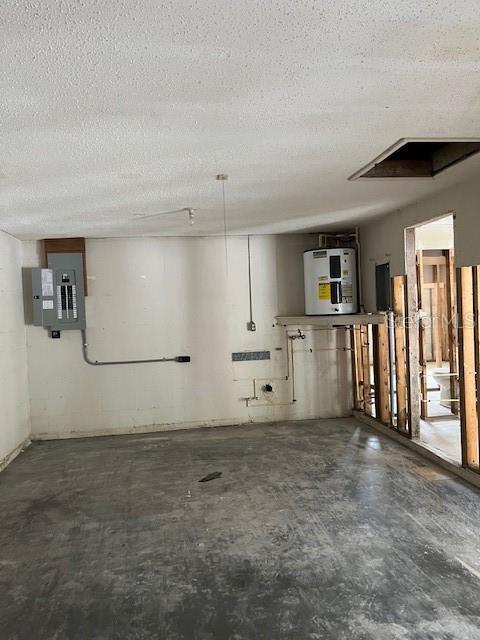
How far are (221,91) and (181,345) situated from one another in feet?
13.9

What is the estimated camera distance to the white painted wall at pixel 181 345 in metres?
5.83

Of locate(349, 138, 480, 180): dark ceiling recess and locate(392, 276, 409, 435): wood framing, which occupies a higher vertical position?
locate(349, 138, 480, 180): dark ceiling recess

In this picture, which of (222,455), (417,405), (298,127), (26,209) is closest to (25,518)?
(222,455)

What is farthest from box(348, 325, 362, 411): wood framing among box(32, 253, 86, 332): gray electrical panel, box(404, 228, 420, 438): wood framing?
box(32, 253, 86, 332): gray electrical panel

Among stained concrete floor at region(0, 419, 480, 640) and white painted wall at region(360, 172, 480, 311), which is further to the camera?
white painted wall at region(360, 172, 480, 311)

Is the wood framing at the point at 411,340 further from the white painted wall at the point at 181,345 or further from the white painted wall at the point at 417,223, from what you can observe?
the white painted wall at the point at 181,345

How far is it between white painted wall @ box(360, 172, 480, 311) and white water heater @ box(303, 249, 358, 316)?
21cm

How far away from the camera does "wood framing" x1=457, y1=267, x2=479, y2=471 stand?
3760 millimetres

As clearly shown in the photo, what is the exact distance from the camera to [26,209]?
159 inches

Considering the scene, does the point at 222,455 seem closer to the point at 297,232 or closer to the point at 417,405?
the point at 417,405

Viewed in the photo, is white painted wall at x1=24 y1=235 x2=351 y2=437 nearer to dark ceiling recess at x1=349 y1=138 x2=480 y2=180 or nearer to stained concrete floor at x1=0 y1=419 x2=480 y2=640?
stained concrete floor at x1=0 y1=419 x2=480 y2=640

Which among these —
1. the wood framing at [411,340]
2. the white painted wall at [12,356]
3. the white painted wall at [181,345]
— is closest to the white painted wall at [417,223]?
the wood framing at [411,340]

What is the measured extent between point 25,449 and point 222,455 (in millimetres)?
2172

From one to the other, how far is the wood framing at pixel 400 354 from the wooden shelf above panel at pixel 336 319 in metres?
0.18
